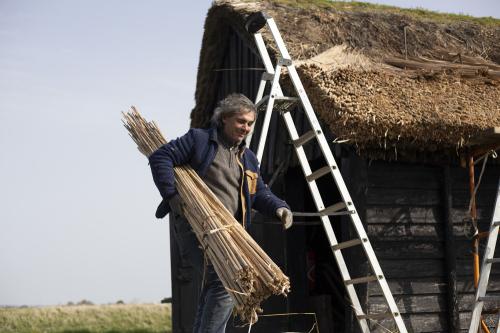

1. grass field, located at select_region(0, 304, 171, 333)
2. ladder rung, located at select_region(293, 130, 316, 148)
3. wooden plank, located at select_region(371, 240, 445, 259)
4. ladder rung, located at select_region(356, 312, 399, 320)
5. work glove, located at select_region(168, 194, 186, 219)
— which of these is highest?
ladder rung, located at select_region(293, 130, 316, 148)

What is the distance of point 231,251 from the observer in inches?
159

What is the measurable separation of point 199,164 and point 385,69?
328 cm

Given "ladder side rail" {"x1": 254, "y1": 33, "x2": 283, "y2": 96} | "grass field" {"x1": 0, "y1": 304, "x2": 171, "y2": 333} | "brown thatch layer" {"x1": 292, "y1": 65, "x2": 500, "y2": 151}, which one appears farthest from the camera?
"grass field" {"x1": 0, "y1": 304, "x2": 171, "y2": 333}

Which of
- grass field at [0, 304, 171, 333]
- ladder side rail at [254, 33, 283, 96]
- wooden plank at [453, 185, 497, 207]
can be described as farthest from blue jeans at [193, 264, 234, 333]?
grass field at [0, 304, 171, 333]

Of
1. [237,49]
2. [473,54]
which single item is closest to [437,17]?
[473,54]

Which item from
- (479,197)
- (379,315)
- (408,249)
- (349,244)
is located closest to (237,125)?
(349,244)

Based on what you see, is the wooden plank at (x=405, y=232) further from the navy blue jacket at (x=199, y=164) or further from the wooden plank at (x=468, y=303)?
the navy blue jacket at (x=199, y=164)

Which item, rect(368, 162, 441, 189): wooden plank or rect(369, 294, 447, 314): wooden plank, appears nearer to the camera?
rect(369, 294, 447, 314): wooden plank

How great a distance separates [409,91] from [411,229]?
1.26 metres

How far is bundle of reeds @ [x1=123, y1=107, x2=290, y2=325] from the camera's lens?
153 inches

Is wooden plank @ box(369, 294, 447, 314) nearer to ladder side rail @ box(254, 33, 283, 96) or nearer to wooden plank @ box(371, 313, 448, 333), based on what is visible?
wooden plank @ box(371, 313, 448, 333)

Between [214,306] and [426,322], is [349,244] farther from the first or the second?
[214,306]

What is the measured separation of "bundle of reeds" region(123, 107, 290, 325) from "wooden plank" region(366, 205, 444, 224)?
270 cm

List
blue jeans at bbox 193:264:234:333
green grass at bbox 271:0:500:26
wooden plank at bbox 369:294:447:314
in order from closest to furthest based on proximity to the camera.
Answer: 1. blue jeans at bbox 193:264:234:333
2. wooden plank at bbox 369:294:447:314
3. green grass at bbox 271:0:500:26
